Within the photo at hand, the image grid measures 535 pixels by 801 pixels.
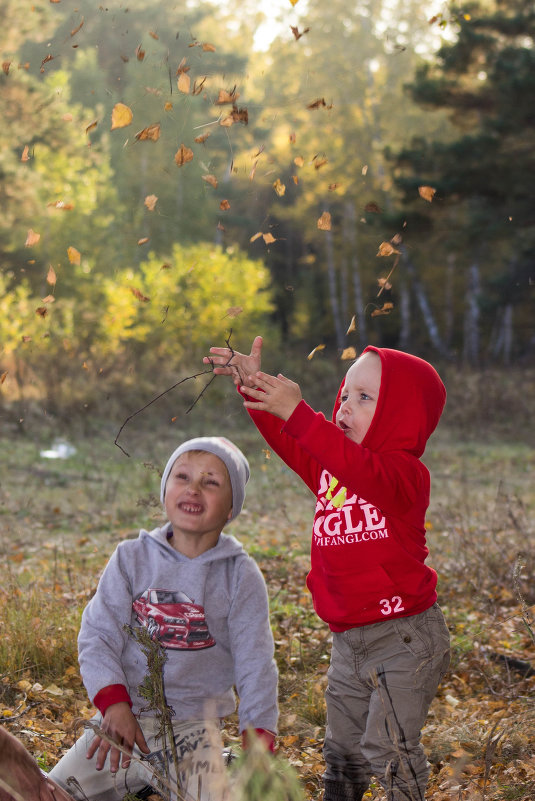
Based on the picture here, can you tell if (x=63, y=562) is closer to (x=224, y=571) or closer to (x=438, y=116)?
(x=224, y=571)

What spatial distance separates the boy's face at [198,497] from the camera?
2.94 m

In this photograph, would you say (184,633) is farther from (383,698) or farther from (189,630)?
(383,698)

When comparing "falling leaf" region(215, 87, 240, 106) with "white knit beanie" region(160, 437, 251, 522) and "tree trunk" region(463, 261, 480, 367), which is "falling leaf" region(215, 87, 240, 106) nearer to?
"white knit beanie" region(160, 437, 251, 522)

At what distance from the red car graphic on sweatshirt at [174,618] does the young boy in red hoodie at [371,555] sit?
41cm

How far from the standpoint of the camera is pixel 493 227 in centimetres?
1661

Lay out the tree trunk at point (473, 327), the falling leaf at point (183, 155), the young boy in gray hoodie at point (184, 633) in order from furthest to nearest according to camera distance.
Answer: the tree trunk at point (473, 327) < the falling leaf at point (183, 155) < the young boy in gray hoodie at point (184, 633)

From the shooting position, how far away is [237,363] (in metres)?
2.88

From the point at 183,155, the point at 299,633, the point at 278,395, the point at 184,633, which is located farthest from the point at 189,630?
the point at 299,633

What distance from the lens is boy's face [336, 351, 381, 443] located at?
282 cm

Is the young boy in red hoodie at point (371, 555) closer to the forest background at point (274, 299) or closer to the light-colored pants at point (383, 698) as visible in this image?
the light-colored pants at point (383, 698)

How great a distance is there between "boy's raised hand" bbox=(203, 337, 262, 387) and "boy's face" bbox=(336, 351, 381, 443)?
12.9 inches

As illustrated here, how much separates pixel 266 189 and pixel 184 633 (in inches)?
1171

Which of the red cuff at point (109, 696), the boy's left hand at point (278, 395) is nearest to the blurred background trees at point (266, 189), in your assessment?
the boy's left hand at point (278, 395)

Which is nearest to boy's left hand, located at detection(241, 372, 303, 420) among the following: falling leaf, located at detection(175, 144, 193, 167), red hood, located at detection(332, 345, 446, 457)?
red hood, located at detection(332, 345, 446, 457)
